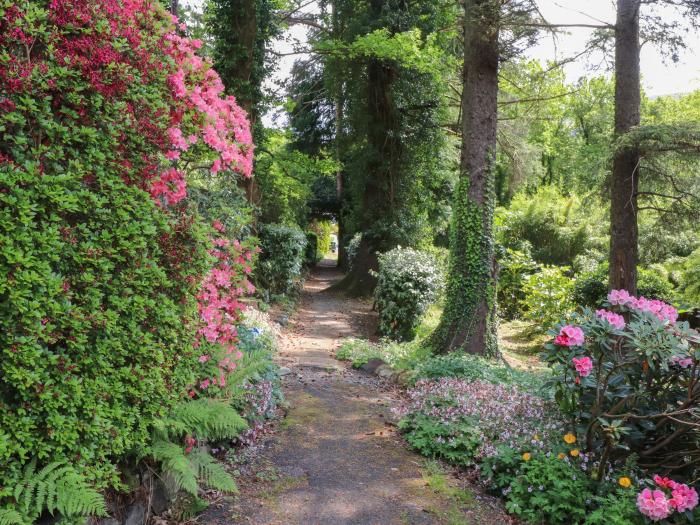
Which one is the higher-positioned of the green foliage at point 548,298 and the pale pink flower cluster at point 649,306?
the pale pink flower cluster at point 649,306

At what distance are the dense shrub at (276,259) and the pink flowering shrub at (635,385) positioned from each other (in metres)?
9.78

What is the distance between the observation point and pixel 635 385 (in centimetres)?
355

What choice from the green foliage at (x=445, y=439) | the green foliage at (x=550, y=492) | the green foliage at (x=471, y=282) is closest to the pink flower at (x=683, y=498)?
the green foliage at (x=550, y=492)

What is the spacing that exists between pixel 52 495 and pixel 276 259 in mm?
11045

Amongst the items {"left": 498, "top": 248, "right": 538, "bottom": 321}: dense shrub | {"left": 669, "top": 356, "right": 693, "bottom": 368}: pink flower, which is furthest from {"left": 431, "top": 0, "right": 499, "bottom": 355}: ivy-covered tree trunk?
{"left": 498, "top": 248, "right": 538, "bottom": 321}: dense shrub

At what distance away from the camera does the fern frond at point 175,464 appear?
269 centimetres

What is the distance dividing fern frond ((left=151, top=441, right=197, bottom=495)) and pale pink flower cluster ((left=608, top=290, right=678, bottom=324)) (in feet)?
10.8

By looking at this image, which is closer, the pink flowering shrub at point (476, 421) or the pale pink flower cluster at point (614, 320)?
the pale pink flower cluster at point (614, 320)

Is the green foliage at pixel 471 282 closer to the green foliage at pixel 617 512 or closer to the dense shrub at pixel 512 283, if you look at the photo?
the green foliage at pixel 617 512

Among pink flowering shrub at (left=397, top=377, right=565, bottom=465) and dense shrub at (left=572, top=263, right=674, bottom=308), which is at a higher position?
dense shrub at (left=572, top=263, right=674, bottom=308)

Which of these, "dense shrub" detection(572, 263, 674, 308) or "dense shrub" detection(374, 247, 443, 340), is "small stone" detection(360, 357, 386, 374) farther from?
"dense shrub" detection(572, 263, 674, 308)

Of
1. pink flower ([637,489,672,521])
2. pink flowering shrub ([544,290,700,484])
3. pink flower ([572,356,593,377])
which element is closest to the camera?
pink flower ([637,489,672,521])

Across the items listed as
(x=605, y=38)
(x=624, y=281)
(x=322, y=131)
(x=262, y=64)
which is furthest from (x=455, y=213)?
(x=322, y=131)

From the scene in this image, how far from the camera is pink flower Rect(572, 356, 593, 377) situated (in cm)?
350
